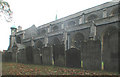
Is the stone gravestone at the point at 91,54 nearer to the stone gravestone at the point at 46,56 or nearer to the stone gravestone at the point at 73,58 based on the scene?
the stone gravestone at the point at 73,58

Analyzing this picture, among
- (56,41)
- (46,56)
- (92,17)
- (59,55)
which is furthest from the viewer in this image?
(56,41)

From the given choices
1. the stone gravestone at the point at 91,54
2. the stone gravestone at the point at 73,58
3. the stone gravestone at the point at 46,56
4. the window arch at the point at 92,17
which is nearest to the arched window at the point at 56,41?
the window arch at the point at 92,17

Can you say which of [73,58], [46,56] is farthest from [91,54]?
[46,56]

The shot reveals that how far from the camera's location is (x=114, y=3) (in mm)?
17250

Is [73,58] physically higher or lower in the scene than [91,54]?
lower

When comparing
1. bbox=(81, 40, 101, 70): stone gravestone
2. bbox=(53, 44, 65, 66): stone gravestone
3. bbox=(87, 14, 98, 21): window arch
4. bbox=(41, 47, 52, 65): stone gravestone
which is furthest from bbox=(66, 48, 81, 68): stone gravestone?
bbox=(87, 14, 98, 21): window arch

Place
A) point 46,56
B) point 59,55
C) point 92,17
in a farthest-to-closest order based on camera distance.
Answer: point 92,17, point 46,56, point 59,55

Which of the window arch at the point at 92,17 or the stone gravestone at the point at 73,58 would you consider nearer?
the stone gravestone at the point at 73,58

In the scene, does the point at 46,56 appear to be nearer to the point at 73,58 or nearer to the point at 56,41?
the point at 73,58

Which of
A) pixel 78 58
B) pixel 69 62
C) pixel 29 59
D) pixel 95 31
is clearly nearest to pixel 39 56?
pixel 29 59

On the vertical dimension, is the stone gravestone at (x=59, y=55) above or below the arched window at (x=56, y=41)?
below

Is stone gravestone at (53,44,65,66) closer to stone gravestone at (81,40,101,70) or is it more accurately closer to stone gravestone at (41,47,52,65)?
stone gravestone at (41,47,52,65)

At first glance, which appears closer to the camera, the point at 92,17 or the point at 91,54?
the point at 91,54

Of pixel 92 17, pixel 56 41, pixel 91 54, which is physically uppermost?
pixel 92 17
